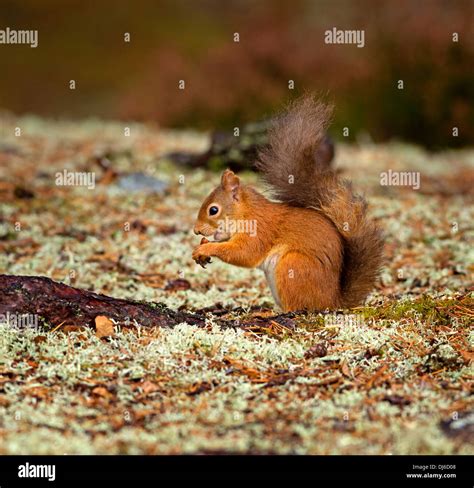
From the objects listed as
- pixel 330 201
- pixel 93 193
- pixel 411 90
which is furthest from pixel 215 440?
pixel 411 90

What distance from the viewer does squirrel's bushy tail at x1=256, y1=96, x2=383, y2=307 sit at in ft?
15.8

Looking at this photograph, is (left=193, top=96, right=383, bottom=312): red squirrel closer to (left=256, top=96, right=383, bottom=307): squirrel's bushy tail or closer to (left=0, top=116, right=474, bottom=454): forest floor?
(left=256, top=96, right=383, bottom=307): squirrel's bushy tail

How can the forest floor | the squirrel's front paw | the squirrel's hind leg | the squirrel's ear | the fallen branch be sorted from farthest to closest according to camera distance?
the squirrel's ear
the squirrel's front paw
the squirrel's hind leg
the fallen branch
the forest floor

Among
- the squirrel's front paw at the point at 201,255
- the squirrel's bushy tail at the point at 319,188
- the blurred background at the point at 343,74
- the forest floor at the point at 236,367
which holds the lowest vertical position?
the forest floor at the point at 236,367

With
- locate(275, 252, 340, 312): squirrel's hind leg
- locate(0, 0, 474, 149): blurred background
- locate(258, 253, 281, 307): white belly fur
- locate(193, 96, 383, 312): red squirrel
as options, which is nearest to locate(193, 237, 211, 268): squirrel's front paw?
locate(193, 96, 383, 312): red squirrel

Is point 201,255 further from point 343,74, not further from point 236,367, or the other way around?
point 343,74

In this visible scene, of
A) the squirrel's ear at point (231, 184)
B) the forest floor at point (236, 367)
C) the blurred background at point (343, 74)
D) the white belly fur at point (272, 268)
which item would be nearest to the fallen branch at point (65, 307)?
the forest floor at point (236, 367)

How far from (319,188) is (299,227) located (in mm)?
279

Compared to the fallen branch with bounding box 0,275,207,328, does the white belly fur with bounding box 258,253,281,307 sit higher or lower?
higher

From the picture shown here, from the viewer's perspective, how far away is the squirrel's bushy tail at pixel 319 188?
4828 mm

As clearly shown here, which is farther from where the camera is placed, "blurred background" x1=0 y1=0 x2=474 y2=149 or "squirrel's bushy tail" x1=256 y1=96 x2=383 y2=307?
"blurred background" x1=0 y1=0 x2=474 y2=149

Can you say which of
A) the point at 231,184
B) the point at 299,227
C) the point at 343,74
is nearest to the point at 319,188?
the point at 299,227

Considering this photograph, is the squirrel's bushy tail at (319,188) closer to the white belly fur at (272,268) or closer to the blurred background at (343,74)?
the white belly fur at (272,268)

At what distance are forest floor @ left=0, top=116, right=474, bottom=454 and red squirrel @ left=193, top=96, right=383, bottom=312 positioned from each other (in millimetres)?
211
